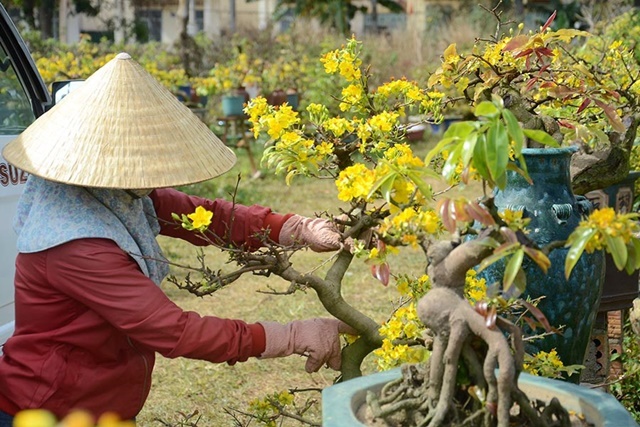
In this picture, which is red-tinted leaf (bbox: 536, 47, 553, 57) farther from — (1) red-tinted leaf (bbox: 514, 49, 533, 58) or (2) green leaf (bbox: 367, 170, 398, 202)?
(2) green leaf (bbox: 367, 170, 398, 202)

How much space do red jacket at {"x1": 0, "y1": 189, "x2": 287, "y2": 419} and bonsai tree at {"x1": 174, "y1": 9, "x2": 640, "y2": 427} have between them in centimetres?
16

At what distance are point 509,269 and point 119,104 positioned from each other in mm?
1272

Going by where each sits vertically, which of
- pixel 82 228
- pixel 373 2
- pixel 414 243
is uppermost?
pixel 414 243

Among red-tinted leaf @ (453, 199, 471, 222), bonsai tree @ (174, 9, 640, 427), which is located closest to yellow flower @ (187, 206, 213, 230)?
bonsai tree @ (174, 9, 640, 427)

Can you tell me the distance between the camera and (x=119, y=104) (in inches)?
99.4

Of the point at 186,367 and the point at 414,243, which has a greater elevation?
the point at 414,243

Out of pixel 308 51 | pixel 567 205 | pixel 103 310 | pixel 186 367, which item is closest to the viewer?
pixel 103 310

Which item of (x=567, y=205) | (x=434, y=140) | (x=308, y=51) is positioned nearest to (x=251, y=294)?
(x=567, y=205)

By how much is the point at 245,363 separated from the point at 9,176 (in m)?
2.12

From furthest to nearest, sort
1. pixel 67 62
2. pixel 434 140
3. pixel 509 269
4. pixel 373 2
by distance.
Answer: pixel 373 2, pixel 434 140, pixel 67 62, pixel 509 269

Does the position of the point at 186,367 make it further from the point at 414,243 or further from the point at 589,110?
the point at 414,243

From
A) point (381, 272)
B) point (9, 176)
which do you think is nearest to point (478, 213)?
point (381, 272)

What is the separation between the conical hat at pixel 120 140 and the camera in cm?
242

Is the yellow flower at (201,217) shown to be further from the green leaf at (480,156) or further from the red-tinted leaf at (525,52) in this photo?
the red-tinted leaf at (525,52)
